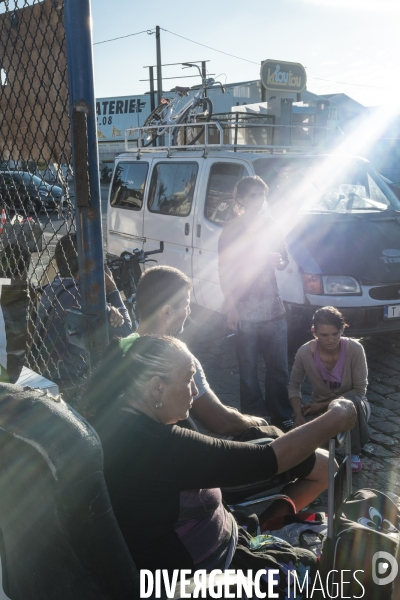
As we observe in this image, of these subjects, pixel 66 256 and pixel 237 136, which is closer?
pixel 66 256

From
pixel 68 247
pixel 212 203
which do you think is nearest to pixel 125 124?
pixel 212 203

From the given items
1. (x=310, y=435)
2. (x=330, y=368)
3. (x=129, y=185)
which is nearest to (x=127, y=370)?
(x=310, y=435)

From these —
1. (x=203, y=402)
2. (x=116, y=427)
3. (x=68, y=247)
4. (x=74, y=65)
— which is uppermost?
(x=74, y=65)

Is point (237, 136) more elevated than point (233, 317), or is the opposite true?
point (237, 136)

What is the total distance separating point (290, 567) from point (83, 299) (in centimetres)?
122

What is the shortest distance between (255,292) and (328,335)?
0.68 meters

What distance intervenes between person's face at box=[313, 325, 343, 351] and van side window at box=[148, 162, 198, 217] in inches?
129

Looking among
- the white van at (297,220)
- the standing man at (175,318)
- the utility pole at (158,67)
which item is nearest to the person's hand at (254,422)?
the standing man at (175,318)

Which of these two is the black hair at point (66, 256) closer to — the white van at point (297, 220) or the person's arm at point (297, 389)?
the person's arm at point (297, 389)

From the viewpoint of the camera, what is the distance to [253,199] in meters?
4.46

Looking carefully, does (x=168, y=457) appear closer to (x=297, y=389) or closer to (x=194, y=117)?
(x=297, y=389)

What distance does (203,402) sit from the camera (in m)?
3.14

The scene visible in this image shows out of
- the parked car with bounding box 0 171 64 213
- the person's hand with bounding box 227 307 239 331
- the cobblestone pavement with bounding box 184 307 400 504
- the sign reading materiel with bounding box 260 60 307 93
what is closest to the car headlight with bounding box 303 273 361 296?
the cobblestone pavement with bounding box 184 307 400 504

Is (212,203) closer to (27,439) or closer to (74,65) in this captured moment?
(74,65)
